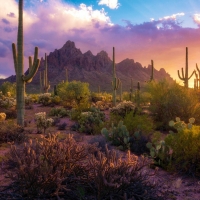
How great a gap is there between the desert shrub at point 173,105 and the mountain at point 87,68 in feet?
239

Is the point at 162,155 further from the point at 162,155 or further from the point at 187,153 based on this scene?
the point at 187,153

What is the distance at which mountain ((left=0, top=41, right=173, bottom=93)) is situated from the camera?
94.6m

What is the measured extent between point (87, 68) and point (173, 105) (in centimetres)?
8987

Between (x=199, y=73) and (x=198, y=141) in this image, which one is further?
(x=199, y=73)

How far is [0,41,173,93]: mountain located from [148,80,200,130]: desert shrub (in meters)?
72.8

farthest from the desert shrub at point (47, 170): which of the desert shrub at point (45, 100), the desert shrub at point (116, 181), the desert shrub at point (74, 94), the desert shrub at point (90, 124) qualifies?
the desert shrub at point (45, 100)

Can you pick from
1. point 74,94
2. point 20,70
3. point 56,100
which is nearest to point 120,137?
point 20,70

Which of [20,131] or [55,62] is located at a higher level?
[55,62]

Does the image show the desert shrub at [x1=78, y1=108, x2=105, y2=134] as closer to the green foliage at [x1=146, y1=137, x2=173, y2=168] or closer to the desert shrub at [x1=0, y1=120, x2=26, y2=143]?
the desert shrub at [x1=0, y1=120, x2=26, y2=143]

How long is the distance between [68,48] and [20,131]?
107846 mm

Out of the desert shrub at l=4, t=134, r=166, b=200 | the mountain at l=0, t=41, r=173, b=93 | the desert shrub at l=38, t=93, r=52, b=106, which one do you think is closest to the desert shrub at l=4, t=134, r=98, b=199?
the desert shrub at l=4, t=134, r=166, b=200

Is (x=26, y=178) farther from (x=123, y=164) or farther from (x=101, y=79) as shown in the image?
(x=101, y=79)

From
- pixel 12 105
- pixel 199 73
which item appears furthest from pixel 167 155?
pixel 199 73

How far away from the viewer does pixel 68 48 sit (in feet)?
379
